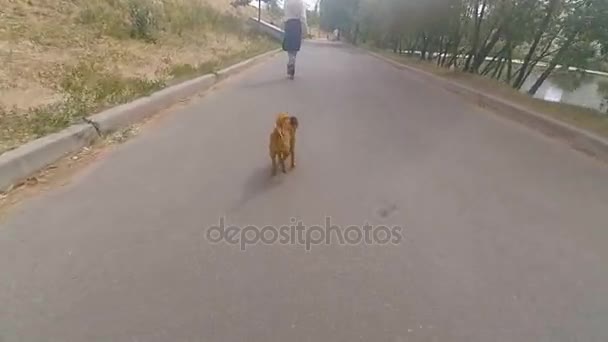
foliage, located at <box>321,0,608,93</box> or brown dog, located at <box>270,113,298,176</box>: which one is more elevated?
foliage, located at <box>321,0,608,93</box>

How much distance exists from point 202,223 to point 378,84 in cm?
927

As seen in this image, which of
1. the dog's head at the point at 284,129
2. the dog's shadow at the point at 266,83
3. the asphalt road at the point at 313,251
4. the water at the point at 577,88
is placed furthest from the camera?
the water at the point at 577,88

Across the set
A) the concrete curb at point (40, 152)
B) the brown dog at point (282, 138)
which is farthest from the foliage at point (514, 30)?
the concrete curb at point (40, 152)

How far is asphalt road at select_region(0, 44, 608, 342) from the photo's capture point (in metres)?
2.02

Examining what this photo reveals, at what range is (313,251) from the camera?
8.73 feet

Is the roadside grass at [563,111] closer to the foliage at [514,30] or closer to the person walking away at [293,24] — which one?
the foliage at [514,30]

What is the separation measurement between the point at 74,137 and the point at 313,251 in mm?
3053

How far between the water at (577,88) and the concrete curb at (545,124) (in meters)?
3.35

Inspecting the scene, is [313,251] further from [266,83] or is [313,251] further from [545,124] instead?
[266,83]

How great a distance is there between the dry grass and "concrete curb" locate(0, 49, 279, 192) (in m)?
0.21

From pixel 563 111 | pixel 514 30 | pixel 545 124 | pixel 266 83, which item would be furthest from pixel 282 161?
pixel 514 30

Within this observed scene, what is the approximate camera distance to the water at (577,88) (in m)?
12.8

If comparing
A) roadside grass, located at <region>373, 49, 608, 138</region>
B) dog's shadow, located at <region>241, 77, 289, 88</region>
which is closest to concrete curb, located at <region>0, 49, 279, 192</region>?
dog's shadow, located at <region>241, 77, 289, 88</region>

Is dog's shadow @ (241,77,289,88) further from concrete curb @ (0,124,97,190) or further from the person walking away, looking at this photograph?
concrete curb @ (0,124,97,190)
